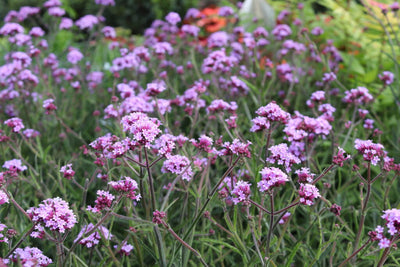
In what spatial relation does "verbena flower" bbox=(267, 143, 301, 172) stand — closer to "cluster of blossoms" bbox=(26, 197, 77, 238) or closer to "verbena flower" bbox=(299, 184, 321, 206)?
"verbena flower" bbox=(299, 184, 321, 206)

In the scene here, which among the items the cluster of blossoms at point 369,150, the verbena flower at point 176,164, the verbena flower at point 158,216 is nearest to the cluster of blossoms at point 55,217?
the verbena flower at point 158,216

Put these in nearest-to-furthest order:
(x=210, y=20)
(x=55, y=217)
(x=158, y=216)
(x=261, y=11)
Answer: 1. (x=55, y=217)
2. (x=158, y=216)
3. (x=261, y=11)
4. (x=210, y=20)

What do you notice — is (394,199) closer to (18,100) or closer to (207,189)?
(207,189)

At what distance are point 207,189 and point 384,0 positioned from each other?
3.14 metres

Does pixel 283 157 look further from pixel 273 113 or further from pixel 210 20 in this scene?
pixel 210 20

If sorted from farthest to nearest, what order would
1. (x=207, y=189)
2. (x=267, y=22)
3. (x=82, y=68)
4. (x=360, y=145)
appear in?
(x=267, y=22)
(x=82, y=68)
(x=207, y=189)
(x=360, y=145)

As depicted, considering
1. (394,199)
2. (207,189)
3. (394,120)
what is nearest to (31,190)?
(207,189)

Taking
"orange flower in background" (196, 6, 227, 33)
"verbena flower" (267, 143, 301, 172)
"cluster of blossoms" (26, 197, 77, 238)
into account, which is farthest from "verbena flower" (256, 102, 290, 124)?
"orange flower in background" (196, 6, 227, 33)

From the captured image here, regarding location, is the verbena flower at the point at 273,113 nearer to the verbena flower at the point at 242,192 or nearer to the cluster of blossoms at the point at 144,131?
the verbena flower at the point at 242,192

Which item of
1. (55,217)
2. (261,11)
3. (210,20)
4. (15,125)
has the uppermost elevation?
(55,217)

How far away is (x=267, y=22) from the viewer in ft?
16.0

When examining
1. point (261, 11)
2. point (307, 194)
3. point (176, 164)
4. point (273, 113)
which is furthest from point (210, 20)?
point (307, 194)

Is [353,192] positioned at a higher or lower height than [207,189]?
lower

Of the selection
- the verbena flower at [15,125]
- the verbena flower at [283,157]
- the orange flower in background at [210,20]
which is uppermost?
the verbena flower at [283,157]
